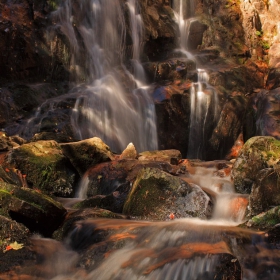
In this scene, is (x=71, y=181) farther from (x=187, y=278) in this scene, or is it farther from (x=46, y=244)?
(x=187, y=278)

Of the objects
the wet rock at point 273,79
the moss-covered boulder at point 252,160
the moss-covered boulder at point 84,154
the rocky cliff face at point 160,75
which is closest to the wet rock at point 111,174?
the moss-covered boulder at point 84,154

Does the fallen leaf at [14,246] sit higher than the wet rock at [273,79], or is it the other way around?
the wet rock at [273,79]

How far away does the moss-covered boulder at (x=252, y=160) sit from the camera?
6.88 meters

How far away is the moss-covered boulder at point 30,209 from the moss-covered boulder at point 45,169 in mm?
2459

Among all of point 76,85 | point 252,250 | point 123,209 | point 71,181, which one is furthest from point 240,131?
point 252,250

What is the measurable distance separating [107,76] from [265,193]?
34.6ft

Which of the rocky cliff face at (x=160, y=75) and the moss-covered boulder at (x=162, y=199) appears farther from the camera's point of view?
the rocky cliff face at (x=160, y=75)

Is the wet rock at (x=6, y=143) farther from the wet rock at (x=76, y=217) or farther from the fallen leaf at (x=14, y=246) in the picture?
the fallen leaf at (x=14, y=246)

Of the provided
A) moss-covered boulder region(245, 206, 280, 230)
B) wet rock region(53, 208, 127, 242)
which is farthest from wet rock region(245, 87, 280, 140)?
wet rock region(53, 208, 127, 242)

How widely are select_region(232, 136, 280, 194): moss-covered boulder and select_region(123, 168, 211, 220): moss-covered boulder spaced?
157cm

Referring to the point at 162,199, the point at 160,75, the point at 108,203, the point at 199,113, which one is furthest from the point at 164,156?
the point at 160,75

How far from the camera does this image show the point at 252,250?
142 inches

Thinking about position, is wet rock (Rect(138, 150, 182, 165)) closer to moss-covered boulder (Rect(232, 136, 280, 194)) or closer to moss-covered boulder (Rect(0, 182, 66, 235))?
moss-covered boulder (Rect(232, 136, 280, 194))

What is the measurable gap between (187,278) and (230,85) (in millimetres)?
12792
